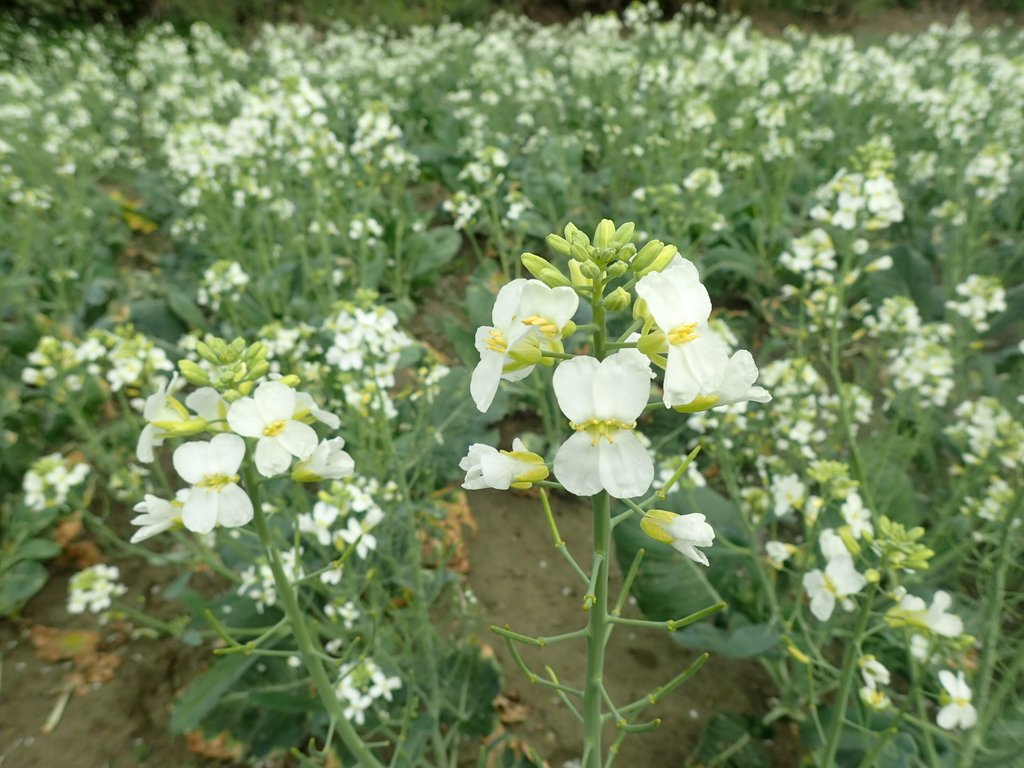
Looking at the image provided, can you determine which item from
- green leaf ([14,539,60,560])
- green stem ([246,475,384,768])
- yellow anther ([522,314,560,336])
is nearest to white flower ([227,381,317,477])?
green stem ([246,475,384,768])

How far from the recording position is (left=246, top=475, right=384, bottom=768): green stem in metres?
1.21

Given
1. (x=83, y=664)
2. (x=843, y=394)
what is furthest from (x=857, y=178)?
(x=83, y=664)

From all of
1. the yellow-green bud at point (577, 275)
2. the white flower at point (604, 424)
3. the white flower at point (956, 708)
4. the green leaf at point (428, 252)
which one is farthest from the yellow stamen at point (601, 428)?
the green leaf at point (428, 252)

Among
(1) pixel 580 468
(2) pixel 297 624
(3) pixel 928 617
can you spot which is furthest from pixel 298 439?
(3) pixel 928 617

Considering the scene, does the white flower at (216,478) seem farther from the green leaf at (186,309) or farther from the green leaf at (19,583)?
the green leaf at (186,309)

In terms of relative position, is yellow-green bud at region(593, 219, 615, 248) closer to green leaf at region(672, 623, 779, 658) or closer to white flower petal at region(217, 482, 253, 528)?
white flower petal at region(217, 482, 253, 528)

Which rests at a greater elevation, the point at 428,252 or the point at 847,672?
the point at 847,672

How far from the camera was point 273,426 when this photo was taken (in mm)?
1126

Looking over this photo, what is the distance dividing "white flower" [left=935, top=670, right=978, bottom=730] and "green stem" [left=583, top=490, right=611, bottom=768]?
87 cm

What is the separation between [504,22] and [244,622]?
12629mm

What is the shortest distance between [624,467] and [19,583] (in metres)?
2.71

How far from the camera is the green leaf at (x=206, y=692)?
2008mm

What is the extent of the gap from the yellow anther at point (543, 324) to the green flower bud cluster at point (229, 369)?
0.56m

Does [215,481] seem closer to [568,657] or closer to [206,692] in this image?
[206,692]
